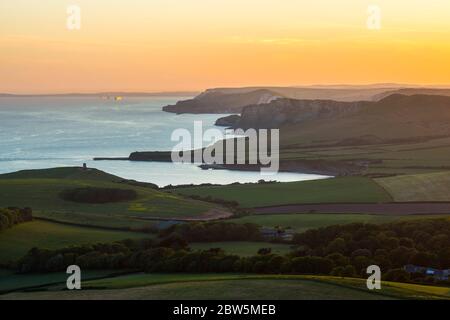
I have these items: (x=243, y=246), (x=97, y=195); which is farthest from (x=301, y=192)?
(x=243, y=246)

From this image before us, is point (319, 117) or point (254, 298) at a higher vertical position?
point (319, 117)

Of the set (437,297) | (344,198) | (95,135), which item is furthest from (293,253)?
(95,135)

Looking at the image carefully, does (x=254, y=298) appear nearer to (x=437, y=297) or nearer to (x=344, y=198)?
(x=437, y=297)

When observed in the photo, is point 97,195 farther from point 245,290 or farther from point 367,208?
point 245,290

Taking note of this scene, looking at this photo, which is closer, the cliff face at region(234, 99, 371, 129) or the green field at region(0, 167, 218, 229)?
the green field at region(0, 167, 218, 229)

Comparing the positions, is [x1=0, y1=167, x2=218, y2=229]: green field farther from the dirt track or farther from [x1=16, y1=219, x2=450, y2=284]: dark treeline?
[x1=16, y1=219, x2=450, y2=284]: dark treeline

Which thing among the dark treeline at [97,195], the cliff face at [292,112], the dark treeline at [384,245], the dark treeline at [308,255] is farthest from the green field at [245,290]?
the cliff face at [292,112]

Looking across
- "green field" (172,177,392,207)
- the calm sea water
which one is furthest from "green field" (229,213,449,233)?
the calm sea water
